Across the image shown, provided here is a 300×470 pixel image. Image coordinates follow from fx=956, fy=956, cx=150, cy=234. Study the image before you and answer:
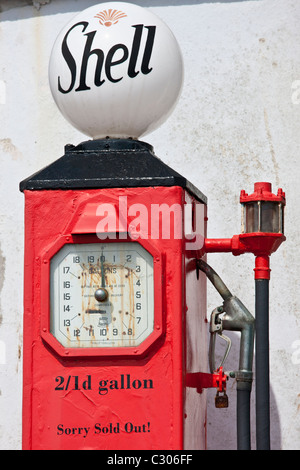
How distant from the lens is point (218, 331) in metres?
3.78

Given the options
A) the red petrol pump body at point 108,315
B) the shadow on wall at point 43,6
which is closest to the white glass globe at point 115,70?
the red petrol pump body at point 108,315

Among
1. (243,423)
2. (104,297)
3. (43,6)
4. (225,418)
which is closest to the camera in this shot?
(104,297)

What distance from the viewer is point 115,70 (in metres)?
3.56

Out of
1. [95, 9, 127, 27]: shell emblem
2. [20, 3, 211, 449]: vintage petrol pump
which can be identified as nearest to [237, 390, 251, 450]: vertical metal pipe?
[20, 3, 211, 449]: vintage petrol pump

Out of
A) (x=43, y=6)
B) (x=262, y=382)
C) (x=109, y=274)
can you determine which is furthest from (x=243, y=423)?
(x=43, y=6)

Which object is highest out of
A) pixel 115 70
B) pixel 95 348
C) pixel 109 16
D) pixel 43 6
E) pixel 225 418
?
pixel 43 6

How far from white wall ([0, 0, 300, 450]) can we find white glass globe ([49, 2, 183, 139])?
1.17 metres

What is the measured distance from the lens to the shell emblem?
11.9 ft

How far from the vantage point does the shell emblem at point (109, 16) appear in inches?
143

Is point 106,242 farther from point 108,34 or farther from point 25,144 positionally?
point 25,144

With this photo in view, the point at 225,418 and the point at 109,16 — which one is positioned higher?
the point at 109,16

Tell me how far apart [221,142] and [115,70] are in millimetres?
1407

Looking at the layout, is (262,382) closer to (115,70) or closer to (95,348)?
(95,348)
